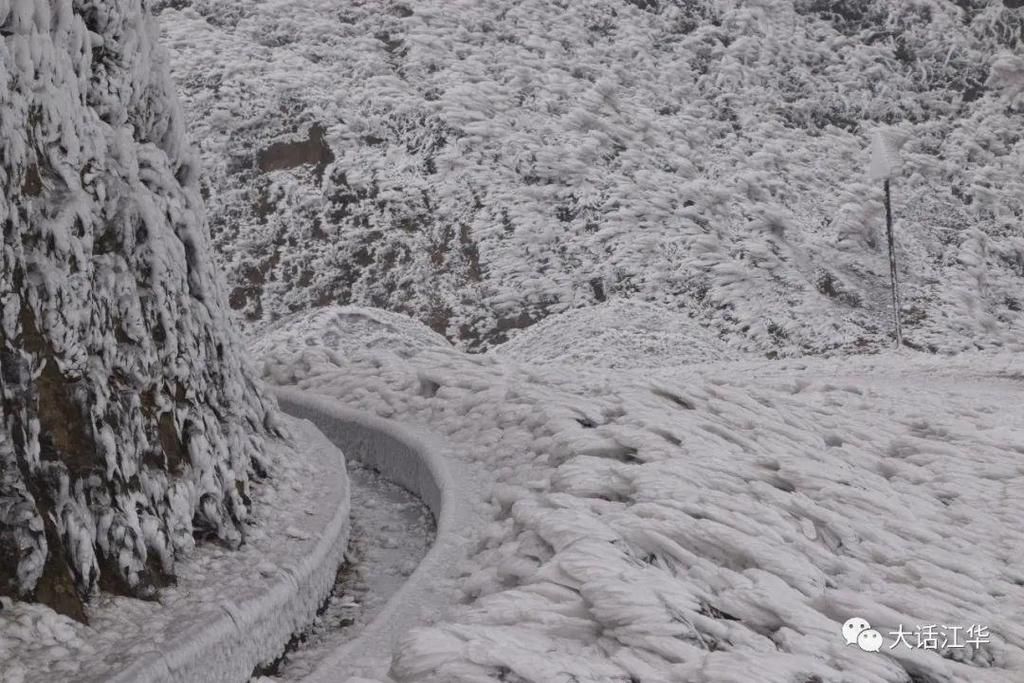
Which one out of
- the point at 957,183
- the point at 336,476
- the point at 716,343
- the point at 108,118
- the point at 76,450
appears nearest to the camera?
the point at 76,450

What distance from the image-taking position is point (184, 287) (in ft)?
18.3

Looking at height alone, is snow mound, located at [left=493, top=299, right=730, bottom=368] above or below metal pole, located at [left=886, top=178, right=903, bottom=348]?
below

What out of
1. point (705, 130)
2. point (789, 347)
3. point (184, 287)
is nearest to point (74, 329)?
point (184, 287)

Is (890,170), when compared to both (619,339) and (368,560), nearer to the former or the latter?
(619,339)

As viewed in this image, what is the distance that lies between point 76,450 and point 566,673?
7.47 feet

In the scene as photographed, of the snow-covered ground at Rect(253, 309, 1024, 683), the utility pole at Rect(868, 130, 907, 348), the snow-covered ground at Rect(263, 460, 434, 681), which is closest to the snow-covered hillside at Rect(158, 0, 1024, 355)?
the utility pole at Rect(868, 130, 907, 348)

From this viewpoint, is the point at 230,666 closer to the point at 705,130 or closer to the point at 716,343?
the point at 716,343

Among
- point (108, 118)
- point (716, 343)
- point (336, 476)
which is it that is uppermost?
point (108, 118)

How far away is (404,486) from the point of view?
7695 millimetres

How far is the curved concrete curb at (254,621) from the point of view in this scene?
4012 mm

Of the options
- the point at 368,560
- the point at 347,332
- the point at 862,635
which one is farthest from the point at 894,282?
the point at 862,635

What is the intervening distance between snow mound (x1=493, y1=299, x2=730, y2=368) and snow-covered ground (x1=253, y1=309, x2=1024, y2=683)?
5.11m

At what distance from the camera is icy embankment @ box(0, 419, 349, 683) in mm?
3846

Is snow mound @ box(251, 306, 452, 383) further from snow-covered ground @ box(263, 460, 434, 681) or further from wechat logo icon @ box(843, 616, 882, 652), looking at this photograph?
wechat logo icon @ box(843, 616, 882, 652)
